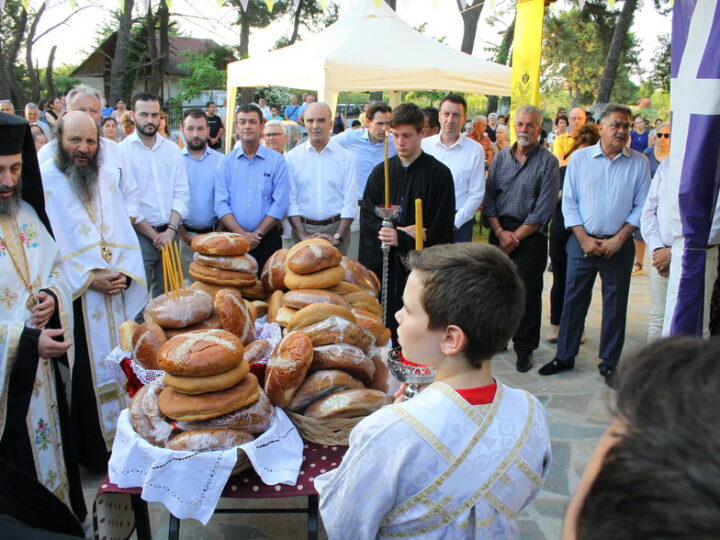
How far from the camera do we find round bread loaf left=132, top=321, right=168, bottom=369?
241 cm

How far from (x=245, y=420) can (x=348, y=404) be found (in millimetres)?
379

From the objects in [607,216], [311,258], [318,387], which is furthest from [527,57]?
[318,387]

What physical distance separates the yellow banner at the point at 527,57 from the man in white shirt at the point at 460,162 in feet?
4.21

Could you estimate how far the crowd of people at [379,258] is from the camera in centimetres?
142

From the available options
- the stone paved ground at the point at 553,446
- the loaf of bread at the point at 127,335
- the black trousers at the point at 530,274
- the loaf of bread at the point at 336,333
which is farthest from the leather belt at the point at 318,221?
the loaf of bread at the point at 336,333

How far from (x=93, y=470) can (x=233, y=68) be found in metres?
7.72

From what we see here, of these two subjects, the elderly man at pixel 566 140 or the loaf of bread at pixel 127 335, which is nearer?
the loaf of bread at pixel 127 335

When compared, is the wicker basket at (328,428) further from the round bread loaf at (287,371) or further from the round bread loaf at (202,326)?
the round bread loaf at (202,326)

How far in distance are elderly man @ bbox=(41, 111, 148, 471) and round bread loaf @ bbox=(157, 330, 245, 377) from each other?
1532 mm

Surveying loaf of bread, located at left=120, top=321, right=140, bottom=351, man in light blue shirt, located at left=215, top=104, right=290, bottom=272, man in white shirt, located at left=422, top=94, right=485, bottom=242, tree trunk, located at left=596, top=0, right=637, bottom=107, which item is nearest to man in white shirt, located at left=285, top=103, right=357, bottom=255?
man in light blue shirt, located at left=215, top=104, right=290, bottom=272

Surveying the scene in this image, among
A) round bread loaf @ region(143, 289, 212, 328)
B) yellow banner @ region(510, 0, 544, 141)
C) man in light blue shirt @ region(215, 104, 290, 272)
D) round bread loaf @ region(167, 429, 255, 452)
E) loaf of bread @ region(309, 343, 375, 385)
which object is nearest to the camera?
round bread loaf @ region(167, 429, 255, 452)

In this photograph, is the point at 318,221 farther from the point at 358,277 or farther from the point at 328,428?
the point at 328,428

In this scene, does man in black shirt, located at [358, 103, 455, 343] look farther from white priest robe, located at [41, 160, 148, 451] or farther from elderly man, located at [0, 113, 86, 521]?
elderly man, located at [0, 113, 86, 521]

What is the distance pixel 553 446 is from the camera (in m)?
3.86
